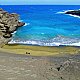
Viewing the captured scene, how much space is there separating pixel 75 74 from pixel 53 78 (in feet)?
4.56

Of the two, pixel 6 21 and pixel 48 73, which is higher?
pixel 48 73

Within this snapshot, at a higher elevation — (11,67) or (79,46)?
(11,67)

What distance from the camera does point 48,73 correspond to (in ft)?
56.7

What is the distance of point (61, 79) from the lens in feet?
52.3

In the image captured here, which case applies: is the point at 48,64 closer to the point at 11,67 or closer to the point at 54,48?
the point at 11,67

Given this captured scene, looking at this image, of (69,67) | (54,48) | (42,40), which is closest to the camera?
(69,67)

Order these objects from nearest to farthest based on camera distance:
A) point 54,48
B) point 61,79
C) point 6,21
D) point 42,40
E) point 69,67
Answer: point 61,79 → point 69,67 → point 54,48 → point 42,40 → point 6,21

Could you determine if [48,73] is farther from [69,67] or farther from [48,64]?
[48,64]

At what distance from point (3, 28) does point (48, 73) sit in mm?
35559

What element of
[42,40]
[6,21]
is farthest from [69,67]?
[6,21]

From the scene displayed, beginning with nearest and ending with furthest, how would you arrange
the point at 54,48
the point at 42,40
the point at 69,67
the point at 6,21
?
1. the point at 69,67
2. the point at 54,48
3. the point at 42,40
4. the point at 6,21

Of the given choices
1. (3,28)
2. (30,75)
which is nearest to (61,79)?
(30,75)

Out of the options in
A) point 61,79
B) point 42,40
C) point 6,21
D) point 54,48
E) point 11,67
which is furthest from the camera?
point 6,21

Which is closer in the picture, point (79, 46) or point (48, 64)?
point (48, 64)
